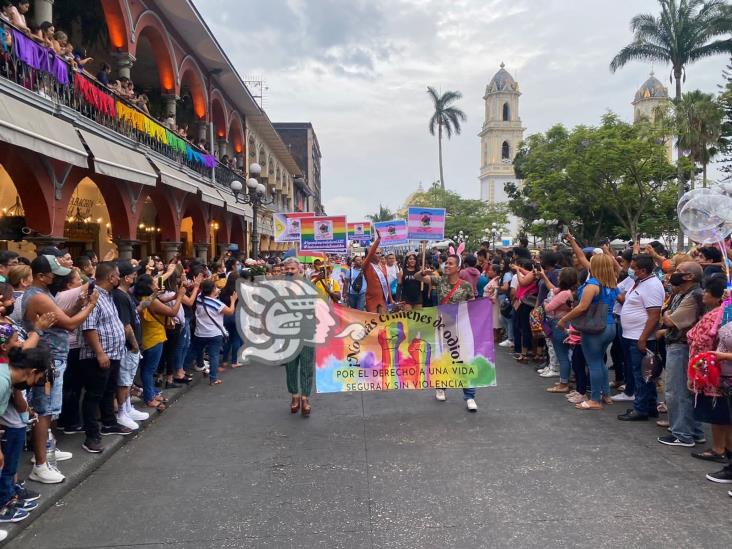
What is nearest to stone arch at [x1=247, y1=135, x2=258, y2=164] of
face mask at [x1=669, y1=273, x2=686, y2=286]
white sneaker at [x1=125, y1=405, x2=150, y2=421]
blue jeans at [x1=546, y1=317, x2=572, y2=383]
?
blue jeans at [x1=546, y1=317, x2=572, y2=383]

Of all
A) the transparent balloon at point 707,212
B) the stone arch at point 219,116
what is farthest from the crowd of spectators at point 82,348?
the stone arch at point 219,116

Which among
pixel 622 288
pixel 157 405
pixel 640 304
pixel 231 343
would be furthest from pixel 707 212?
pixel 231 343

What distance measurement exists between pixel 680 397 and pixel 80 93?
11666 mm

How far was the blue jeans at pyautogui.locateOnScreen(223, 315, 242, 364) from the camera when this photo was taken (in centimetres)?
975

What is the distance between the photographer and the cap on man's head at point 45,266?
15.3ft

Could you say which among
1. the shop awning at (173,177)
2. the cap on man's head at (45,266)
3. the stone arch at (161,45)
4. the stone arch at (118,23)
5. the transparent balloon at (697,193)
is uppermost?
the stone arch at (161,45)

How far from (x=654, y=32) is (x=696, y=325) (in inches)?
1303

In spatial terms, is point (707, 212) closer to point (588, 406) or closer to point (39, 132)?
point (588, 406)

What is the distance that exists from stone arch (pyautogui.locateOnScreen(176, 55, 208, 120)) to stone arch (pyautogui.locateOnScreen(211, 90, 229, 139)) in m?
1.87

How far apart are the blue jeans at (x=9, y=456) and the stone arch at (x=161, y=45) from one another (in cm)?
1378

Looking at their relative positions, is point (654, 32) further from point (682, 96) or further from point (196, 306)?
point (196, 306)

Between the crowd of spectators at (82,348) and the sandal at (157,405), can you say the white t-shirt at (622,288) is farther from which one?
the sandal at (157,405)

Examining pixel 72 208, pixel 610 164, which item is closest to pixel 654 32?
pixel 610 164

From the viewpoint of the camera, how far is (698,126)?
29.2 metres
